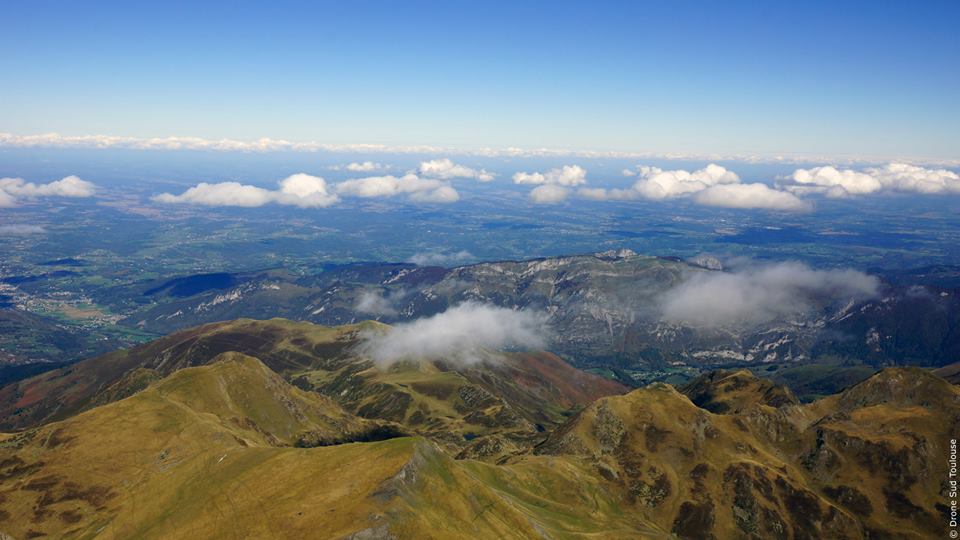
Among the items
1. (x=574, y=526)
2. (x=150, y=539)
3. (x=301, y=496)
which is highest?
(x=301, y=496)

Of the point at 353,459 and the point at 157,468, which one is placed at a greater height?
the point at 353,459

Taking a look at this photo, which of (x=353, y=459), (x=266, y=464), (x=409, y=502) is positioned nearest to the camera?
(x=409, y=502)

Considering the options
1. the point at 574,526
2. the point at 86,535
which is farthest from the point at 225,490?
the point at 574,526

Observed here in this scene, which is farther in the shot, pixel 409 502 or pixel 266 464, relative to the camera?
pixel 266 464

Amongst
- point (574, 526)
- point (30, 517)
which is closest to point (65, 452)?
point (30, 517)

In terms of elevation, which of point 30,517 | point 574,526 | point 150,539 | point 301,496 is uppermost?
point 301,496

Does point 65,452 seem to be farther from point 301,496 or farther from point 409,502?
point 409,502

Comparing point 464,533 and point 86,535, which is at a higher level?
point 464,533

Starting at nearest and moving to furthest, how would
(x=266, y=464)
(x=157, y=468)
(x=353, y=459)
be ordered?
1. (x=353, y=459)
2. (x=266, y=464)
3. (x=157, y=468)

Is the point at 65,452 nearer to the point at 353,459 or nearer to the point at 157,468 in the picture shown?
the point at 157,468
